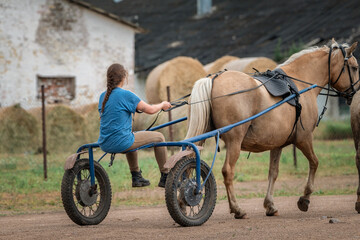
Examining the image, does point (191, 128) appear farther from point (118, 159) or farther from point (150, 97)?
point (150, 97)

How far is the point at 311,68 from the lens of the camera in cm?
1040

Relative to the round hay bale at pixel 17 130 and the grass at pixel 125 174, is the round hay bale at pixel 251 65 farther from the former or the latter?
the round hay bale at pixel 17 130

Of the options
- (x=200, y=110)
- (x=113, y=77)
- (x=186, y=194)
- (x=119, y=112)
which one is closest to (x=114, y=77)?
(x=113, y=77)

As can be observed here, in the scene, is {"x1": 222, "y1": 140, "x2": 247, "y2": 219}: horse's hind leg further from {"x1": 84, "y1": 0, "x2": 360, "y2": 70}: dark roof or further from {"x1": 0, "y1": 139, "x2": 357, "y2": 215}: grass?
{"x1": 84, "y1": 0, "x2": 360, "y2": 70}: dark roof

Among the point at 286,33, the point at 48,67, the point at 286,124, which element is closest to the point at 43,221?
the point at 286,124

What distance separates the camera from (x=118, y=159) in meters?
18.4

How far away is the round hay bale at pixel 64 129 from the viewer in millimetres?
19406

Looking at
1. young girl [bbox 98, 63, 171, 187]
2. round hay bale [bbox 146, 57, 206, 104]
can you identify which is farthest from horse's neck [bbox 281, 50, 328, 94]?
round hay bale [bbox 146, 57, 206, 104]

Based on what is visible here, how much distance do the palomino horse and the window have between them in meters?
16.1

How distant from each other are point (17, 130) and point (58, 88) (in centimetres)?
677

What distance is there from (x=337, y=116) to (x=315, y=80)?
703 inches

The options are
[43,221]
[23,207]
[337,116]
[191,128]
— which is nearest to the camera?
[191,128]

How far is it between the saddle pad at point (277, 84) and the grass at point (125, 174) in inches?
135

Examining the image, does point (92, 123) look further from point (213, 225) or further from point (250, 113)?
point (213, 225)
